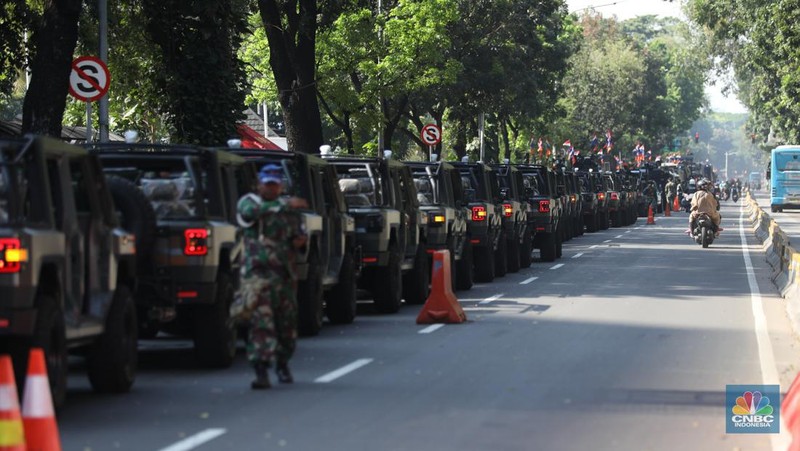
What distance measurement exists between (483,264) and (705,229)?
14.3 metres

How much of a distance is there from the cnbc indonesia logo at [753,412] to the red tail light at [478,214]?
14.4m

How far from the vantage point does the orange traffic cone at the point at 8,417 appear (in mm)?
7969

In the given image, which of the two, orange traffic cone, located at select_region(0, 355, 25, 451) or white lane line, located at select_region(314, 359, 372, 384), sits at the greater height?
orange traffic cone, located at select_region(0, 355, 25, 451)

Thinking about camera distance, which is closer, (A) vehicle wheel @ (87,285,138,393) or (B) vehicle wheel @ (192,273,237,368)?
(A) vehicle wheel @ (87,285,138,393)

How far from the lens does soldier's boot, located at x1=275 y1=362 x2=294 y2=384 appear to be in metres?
13.2

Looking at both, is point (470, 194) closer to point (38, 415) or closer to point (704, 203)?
point (704, 203)

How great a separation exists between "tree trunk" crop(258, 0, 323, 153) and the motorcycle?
418 inches

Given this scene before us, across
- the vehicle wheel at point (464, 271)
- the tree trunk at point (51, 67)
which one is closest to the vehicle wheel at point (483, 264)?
the vehicle wheel at point (464, 271)

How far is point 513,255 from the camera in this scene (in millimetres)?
31125

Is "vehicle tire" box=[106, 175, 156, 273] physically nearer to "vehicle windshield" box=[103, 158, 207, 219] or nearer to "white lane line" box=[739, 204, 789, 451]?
"vehicle windshield" box=[103, 158, 207, 219]

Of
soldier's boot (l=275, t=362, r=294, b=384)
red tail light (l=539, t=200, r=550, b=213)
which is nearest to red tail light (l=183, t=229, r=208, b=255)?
soldier's boot (l=275, t=362, r=294, b=384)

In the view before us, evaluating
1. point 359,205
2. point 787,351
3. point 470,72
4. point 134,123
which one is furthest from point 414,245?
point 470,72

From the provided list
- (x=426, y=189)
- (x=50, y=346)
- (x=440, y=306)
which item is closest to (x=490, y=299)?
(x=426, y=189)

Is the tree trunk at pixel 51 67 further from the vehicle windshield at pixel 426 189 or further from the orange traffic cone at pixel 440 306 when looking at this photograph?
the orange traffic cone at pixel 440 306
